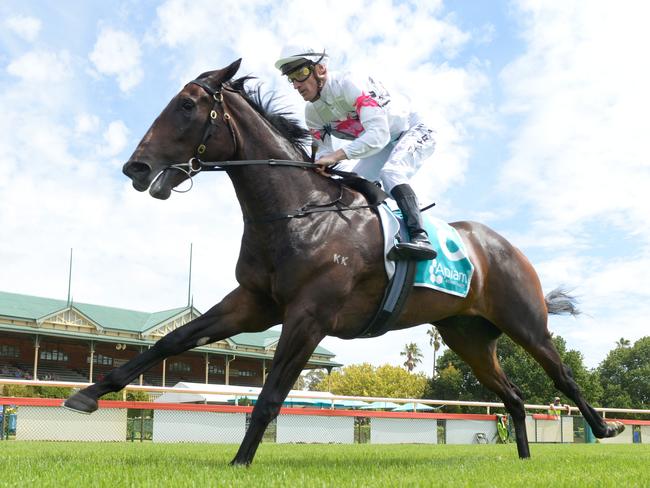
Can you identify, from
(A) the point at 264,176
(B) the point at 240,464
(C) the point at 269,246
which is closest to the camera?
(B) the point at 240,464

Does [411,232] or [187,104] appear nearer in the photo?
[187,104]

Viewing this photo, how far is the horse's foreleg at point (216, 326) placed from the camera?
4.71 meters

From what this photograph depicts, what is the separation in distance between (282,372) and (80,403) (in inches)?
51.6

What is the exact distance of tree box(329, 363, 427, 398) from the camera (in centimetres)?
5866

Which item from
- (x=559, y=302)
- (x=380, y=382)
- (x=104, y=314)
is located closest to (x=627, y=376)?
(x=380, y=382)

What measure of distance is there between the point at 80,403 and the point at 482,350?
3625 millimetres

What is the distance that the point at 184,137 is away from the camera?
181 inches

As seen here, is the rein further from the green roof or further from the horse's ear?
the green roof

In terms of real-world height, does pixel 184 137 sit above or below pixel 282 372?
above

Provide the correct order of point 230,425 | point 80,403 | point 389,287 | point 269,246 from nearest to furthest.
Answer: point 80,403, point 269,246, point 389,287, point 230,425

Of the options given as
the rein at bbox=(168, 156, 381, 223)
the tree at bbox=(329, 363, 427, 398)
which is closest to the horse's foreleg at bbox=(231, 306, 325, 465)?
the rein at bbox=(168, 156, 381, 223)

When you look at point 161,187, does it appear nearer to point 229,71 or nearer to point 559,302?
point 229,71

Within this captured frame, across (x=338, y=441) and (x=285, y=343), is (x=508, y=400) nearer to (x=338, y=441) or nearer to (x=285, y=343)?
(x=285, y=343)

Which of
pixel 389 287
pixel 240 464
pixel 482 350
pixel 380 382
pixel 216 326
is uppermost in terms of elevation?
pixel 389 287
